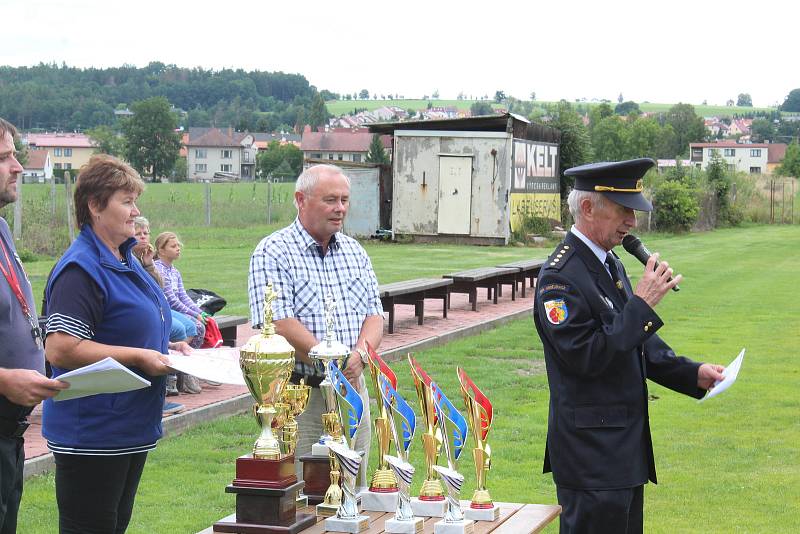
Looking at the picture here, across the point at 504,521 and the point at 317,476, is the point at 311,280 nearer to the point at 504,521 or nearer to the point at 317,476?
the point at 317,476

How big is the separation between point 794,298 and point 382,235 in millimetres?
15766

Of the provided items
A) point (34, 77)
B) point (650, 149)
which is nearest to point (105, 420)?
point (650, 149)

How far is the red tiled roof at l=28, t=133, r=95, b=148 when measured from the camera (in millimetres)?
129875

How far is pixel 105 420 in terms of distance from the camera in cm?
421

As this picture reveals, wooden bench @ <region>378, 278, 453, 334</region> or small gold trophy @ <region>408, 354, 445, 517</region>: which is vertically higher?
small gold trophy @ <region>408, 354, 445, 517</region>

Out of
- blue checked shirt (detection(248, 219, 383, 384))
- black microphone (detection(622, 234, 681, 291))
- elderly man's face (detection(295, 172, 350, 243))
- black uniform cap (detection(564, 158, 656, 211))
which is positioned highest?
black uniform cap (detection(564, 158, 656, 211))

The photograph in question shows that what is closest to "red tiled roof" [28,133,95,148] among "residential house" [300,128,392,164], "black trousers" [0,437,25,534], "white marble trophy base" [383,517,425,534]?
"residential house" [300,128,392,164]

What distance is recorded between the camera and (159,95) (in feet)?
440

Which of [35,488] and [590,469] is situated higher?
[590,469]

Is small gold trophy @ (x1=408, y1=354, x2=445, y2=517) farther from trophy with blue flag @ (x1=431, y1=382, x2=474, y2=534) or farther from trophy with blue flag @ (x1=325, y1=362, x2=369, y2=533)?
trophy with blue flag @ (x1=325, y1=362, x2=369, y2=533)

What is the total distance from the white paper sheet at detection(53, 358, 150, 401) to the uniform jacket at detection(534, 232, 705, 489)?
157 cm

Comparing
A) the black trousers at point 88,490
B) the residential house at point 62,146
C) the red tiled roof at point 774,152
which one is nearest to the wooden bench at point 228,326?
the black trousers at point 88,490

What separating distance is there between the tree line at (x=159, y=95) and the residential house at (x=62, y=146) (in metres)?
1.55

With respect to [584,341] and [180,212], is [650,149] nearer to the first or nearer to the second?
[180,212]
